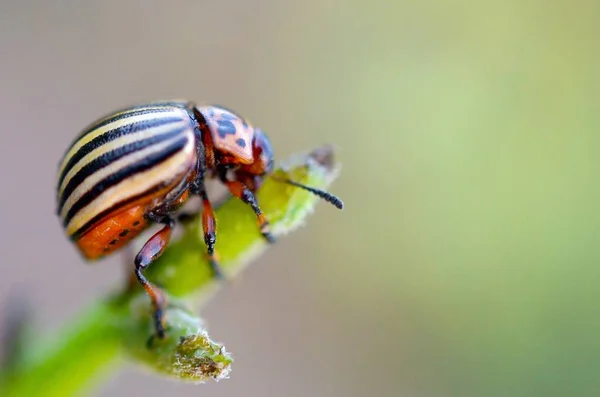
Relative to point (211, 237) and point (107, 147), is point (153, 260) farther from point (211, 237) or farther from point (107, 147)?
point (107, 147)

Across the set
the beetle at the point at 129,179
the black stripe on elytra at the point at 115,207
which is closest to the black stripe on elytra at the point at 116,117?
the beetle at the point at 129,179

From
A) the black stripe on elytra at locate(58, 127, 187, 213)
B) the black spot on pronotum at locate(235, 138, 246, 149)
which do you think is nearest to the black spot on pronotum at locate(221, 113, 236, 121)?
the black spot on pronotum at locate(235, 138, 246, 149)

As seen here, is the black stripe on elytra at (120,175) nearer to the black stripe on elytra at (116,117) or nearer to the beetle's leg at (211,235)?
the black stripe on elytra at (116,117)

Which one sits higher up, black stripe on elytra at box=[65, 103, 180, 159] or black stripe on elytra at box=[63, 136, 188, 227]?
black stripe on elytra at box=[65, 103, 180, 159]

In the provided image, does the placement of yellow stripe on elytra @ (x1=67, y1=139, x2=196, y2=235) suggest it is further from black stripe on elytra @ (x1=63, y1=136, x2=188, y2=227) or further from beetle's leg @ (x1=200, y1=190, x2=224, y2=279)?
beetle's leg @ (x1=200, y1=190, x2=224, y2=279)

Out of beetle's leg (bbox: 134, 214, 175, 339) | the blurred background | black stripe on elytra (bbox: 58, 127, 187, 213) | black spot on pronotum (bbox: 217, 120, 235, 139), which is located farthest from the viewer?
the blurred background

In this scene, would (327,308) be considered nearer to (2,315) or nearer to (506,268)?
(506,268)

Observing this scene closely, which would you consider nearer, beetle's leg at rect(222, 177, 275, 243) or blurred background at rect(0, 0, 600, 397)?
beetle's leg at rect(222, 177, 275, 243)

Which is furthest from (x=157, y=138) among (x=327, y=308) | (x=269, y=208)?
(x=327, y=308)
